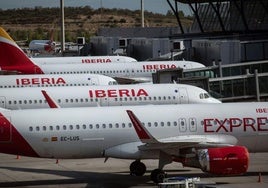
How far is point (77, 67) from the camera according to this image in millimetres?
73938

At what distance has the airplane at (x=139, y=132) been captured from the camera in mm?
36406

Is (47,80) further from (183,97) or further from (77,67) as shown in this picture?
(77,67)

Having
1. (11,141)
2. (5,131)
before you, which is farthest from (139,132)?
(5,131)

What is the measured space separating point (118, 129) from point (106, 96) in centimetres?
1550

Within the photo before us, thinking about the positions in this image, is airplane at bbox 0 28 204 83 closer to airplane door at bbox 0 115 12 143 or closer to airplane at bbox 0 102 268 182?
airplane at bbox 0 102 268 182

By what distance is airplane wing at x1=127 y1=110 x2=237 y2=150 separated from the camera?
35.5 m

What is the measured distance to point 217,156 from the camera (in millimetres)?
34656

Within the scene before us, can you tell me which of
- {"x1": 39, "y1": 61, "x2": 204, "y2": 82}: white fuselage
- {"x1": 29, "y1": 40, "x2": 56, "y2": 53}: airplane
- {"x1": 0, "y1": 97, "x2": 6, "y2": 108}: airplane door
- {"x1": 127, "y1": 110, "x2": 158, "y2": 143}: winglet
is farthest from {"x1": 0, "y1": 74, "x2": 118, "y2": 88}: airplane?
{"x1": 29, "y1": 40, "x2": 56, "y2": 53}: airplane

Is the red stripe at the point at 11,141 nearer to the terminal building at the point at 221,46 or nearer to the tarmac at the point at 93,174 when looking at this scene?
the tarmac at the point at 93,174

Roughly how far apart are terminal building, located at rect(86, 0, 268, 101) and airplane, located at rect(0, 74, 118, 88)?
9.79 m

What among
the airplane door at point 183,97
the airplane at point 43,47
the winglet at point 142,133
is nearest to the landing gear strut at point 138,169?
the winglet at point 142,133

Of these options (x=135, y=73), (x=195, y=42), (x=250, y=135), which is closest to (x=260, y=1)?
(x=195, y=42)

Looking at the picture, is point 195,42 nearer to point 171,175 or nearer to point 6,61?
point 6,61

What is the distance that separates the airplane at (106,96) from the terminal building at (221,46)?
9892mm
